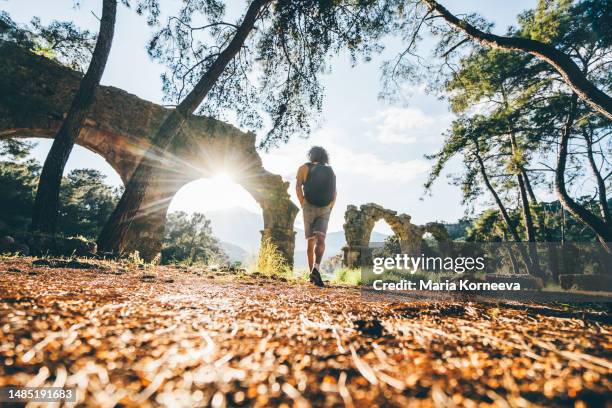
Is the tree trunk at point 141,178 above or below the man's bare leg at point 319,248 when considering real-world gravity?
above

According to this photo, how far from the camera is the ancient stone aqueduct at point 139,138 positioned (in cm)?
746

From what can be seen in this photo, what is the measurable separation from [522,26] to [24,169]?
2072cm

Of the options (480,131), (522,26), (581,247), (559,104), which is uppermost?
(522,26)

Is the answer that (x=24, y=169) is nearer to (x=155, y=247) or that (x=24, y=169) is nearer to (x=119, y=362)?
(x=155, y=247)

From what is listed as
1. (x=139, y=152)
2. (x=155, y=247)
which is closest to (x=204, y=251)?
(x=155, y=247)

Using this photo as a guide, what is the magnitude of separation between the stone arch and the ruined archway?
4.28 meters

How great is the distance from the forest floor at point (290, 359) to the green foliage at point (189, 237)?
1463 cm

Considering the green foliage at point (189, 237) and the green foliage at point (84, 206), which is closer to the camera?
the green foliage at point (84, 206)

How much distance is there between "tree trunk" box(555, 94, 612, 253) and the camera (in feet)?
22.4

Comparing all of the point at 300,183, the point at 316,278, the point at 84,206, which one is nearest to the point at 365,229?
the point at 300,183

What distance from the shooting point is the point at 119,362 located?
22.8 inches

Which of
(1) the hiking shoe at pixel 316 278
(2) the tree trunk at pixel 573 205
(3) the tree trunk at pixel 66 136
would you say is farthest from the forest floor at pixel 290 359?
(2) the tree trunk at pixel 573 205

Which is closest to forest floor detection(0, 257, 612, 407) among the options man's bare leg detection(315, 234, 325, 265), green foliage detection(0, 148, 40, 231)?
man's bare leg detection(315, 234, 325, 265)

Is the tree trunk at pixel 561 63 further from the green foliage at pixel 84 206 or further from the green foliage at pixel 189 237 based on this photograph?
the green foliage at pixel 84 206
